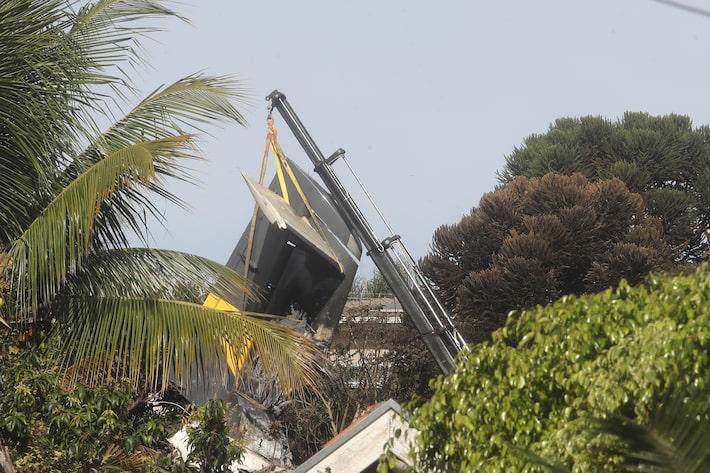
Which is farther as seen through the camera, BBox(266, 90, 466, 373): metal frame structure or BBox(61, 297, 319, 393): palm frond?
BBox(266, 90, 466, 373): metal frame structure

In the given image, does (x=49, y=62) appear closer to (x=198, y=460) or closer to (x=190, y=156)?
(x=190, y=156)

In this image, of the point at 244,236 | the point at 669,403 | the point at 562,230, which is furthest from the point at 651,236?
the point at 669,403

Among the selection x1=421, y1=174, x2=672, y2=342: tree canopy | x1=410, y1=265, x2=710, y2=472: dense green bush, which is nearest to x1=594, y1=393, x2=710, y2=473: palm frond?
x1=410, y1=265, x2=710, y2=472: dense green bush

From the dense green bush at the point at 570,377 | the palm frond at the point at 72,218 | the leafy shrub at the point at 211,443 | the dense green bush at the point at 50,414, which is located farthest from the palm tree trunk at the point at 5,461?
the dense green bush at the point at 570,377

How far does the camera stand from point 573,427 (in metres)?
6.02

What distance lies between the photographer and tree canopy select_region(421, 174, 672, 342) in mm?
24812

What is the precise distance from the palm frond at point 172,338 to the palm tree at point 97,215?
0.01 metres

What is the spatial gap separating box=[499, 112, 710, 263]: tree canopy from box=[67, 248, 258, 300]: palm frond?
871 inches

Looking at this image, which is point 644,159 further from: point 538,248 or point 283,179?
point 283,179

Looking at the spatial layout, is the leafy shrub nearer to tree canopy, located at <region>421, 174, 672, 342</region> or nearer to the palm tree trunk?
the palm tree trunk

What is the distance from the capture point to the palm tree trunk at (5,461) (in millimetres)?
9906

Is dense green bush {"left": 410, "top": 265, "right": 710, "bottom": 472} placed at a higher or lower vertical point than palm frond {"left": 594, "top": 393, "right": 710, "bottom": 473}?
higher

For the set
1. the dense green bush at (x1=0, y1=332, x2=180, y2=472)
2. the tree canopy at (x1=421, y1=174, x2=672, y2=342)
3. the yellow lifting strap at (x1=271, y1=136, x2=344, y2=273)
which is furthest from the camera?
the tree canopy at (x1=421, y1=174, x2=672, y2=342)

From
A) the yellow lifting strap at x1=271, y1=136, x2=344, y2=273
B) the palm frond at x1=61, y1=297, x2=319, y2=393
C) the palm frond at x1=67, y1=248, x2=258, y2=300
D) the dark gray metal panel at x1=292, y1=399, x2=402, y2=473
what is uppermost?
the yellow lifting strap at x1=271, y1=136, x2=344, y2=273
